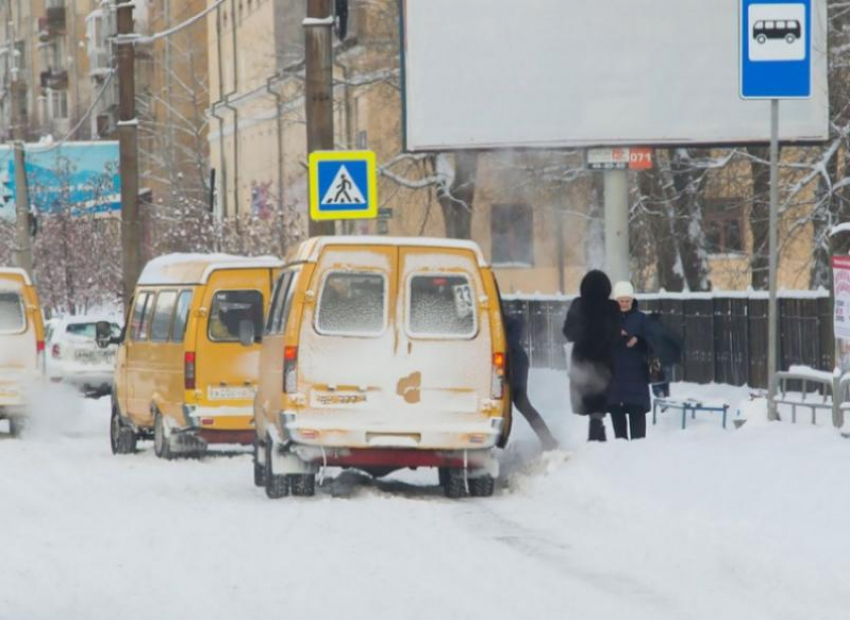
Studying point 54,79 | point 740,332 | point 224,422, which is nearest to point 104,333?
point 224,422

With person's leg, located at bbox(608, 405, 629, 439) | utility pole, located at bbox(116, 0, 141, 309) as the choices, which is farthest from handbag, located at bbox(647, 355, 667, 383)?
utility pole, located at bbox(116, 0, 141, 309)

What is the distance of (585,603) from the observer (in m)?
10.7

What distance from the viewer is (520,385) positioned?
20.8 m

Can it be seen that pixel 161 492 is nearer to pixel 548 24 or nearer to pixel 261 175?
pixel 548 24

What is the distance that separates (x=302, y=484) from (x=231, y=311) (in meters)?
5.05

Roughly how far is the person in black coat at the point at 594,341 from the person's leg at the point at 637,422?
0.95 feet

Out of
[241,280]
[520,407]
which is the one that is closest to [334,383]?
[520,407]

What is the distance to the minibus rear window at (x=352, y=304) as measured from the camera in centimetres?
1714

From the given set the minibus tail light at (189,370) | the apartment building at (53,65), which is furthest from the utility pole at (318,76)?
the apartment building at (53,65)

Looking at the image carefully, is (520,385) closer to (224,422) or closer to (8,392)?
(224,422)

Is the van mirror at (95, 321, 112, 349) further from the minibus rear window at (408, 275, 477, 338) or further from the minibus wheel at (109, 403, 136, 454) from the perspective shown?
the minibus rear window at (408, 275, 477, 338)

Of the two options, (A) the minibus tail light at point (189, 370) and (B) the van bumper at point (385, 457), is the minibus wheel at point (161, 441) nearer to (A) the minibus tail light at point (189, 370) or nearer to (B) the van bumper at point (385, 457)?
(A) the minibus tail light at point (189, 370)

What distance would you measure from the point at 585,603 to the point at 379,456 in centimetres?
666

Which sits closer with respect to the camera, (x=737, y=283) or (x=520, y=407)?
(x=520, y=407)
